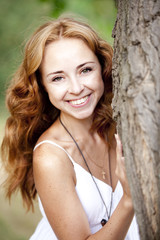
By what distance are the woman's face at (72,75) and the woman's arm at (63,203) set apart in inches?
13.9

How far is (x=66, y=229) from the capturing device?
2.18m

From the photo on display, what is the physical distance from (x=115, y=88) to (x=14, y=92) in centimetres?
A: 108

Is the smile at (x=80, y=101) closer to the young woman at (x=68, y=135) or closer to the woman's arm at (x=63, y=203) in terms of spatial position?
the young woman at (x=68, y=135)

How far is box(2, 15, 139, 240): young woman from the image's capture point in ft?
7.29

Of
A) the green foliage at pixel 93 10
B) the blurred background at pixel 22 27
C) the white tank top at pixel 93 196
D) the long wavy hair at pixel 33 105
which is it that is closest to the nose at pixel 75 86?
the long wavy hair at pixel 33 105

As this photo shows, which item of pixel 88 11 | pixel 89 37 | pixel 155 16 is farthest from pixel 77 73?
pixel 88 11

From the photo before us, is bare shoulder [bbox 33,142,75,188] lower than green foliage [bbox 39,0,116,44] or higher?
lower

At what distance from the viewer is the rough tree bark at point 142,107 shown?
141 cm

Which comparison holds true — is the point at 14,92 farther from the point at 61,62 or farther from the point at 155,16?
the point at 155,16

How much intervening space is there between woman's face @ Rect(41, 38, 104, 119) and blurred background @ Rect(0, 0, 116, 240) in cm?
45

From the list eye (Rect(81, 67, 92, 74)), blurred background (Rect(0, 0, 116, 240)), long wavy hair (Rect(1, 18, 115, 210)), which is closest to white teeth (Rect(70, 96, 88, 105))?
eye (Rect(81, 67, 92, 74))

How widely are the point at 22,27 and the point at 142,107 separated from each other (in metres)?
5.26

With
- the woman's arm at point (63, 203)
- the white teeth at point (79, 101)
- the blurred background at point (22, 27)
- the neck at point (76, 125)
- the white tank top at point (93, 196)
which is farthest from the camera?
the blurred background at point (22, 27)

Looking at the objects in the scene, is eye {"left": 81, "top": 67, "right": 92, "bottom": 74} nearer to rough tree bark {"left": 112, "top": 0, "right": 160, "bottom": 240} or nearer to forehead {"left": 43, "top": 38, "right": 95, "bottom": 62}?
forehead {"left": 43, "top": 38, "right": 95, "bottom": 62}
